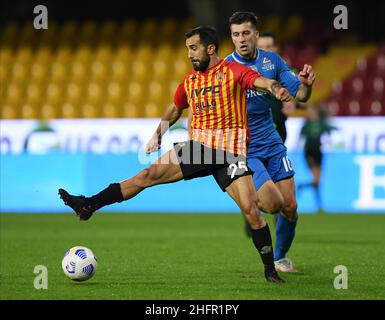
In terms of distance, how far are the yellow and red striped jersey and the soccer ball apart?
4.22ft

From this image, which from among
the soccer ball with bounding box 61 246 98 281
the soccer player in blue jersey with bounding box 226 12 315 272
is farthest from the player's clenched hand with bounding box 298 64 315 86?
the soccer ball with bounding box 61 246 98 281

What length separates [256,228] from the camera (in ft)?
22.5

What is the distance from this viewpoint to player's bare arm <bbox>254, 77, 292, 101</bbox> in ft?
20.6

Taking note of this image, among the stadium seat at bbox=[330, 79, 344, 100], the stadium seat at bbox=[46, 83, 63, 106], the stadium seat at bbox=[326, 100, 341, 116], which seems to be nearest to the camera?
the stadium seat at bbox=[326, 100, 341, 116]

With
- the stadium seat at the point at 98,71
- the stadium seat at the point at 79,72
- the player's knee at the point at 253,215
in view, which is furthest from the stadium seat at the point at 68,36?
the player's knee at the point at 253,215

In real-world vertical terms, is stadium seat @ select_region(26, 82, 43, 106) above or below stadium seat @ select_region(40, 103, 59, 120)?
above

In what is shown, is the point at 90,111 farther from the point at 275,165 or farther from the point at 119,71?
the point at 275,165

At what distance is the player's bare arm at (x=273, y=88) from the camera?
6266 mm

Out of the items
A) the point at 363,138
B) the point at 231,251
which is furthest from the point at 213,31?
the point at 363,138

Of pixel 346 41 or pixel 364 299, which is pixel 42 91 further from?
pixel 364 299

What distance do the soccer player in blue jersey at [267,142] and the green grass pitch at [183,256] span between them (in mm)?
480

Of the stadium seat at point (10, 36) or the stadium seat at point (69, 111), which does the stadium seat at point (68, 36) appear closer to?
the stadium seat at point (10, 36)

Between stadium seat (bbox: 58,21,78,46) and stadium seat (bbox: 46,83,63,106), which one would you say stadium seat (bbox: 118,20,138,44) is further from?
stadium seat (bbox: 46,83,63,106)
